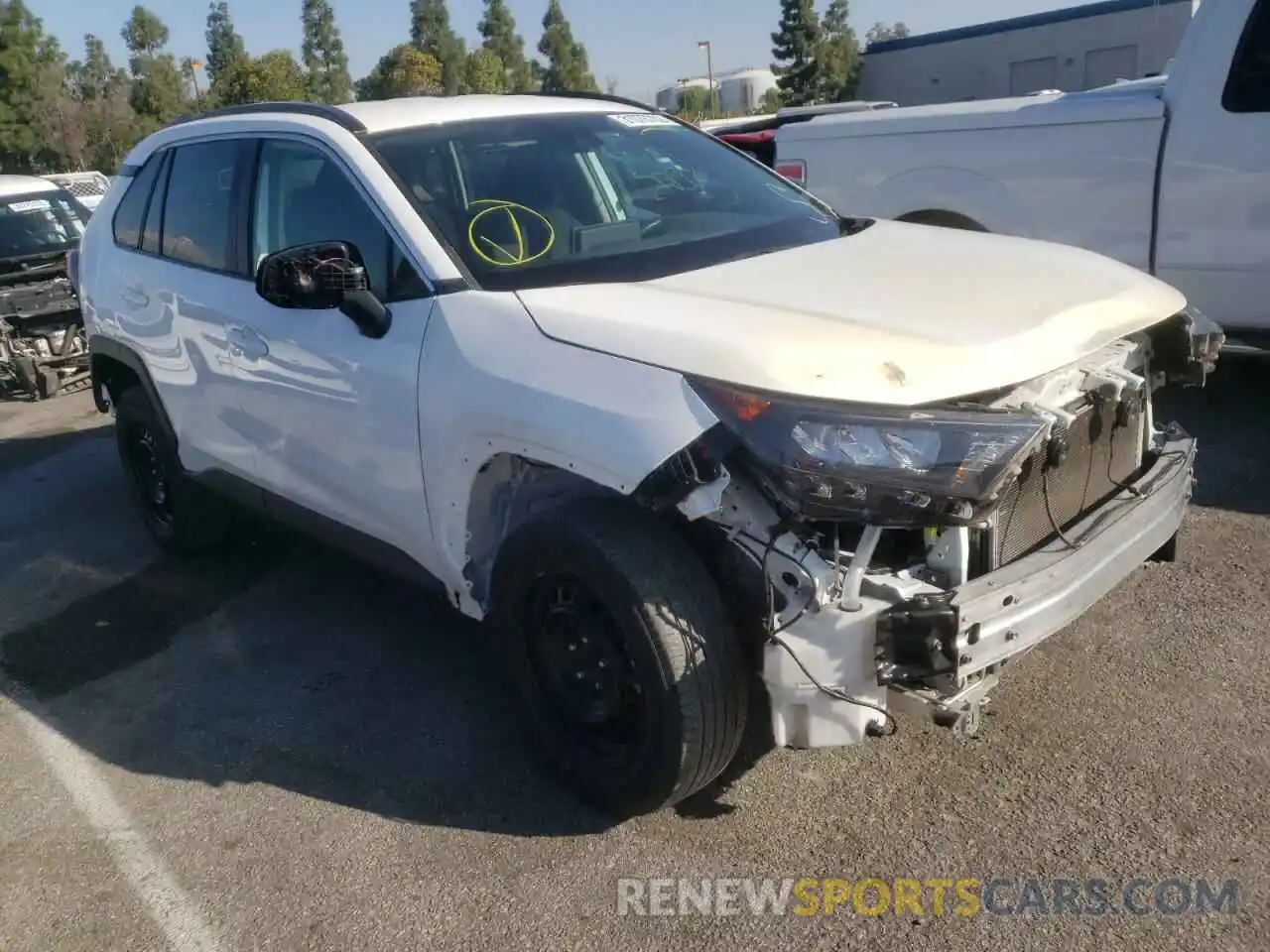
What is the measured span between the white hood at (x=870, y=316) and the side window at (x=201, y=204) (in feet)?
6.11

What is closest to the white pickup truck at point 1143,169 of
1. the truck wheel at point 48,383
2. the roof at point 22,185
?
the truck wheel at point 48,383

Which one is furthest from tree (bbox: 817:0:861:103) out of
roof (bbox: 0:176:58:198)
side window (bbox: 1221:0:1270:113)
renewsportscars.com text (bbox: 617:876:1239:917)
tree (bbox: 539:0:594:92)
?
renewsportscars.com text (bbox: 617:876:1239:917)

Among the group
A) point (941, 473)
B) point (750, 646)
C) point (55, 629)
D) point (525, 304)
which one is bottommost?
point (55, 629)

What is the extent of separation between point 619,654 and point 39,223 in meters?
10.1

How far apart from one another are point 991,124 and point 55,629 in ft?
16.3

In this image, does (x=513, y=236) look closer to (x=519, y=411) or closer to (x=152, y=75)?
(x=519, y=411)

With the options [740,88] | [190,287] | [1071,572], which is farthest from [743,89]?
[1071,572]

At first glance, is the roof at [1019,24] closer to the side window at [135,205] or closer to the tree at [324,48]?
the tree at [324,48]

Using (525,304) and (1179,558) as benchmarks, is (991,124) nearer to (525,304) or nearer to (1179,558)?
(1179,558)

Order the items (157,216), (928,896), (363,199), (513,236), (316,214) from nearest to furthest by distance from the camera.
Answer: (928,896)
(513,236)
(363,199)
(316,214)
(157,216)

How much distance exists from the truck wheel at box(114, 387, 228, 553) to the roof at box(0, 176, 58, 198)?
269 inches

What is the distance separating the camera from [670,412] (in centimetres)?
276

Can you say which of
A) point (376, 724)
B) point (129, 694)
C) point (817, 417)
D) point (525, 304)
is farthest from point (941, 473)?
point (129, 694)

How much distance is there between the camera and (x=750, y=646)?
303cm
